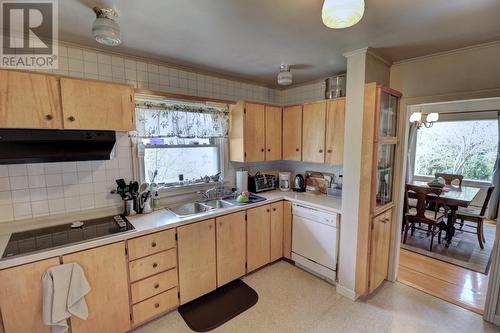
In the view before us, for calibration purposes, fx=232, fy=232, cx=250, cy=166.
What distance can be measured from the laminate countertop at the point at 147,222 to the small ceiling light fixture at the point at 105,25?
1398 millimetres

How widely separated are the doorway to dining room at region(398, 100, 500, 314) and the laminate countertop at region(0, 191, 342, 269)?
1368 millimetres

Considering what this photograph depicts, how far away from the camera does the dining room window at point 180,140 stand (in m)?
2.42

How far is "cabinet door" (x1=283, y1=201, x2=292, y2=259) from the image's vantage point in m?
2.94

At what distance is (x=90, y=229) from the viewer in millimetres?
1906

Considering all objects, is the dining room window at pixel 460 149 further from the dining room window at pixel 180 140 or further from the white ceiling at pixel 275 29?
the dining room window at pixel 180 140

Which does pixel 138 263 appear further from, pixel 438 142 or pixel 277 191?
pixel 438 142

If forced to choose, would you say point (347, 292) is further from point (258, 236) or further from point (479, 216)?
point (479, 216)

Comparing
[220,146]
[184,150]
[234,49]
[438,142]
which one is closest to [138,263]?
[184,150]

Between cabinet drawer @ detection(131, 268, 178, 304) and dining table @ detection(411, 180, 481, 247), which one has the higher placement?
dining table @ detection(411, 180, 481, 247)

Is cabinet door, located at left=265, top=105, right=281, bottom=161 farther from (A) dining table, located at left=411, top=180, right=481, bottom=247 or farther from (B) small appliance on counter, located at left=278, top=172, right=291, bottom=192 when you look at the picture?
(A) dining table, located at left=411, top=180, right=481, bottom=247

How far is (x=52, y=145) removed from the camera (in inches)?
68.0

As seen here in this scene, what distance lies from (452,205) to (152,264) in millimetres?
4127

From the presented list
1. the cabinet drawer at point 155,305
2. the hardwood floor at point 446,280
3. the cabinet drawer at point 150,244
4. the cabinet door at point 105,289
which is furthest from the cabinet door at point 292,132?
the cabinet door at point 105,289

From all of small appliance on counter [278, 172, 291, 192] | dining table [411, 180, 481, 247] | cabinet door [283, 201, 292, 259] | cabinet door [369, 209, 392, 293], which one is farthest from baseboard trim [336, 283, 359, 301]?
dining table [411, 180, 481, 247]
